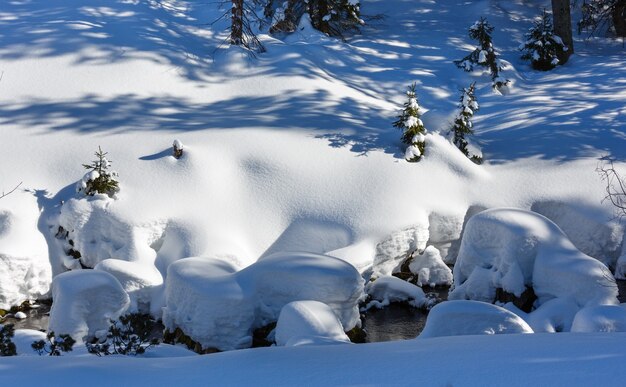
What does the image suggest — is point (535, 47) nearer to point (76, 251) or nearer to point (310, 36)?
point (310, 36)

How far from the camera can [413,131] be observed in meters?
14.3

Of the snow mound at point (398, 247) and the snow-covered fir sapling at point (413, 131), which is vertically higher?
the snow-covered fir sapling at point (413, 131)

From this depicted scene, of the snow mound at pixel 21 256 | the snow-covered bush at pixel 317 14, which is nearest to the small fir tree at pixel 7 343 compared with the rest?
the snow mound at pixel 21 256

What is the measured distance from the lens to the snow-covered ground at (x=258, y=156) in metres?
12.2

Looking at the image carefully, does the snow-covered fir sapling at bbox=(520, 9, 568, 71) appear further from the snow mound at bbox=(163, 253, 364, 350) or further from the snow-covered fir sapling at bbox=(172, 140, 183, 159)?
the snow mound at bbox=(163, 253, 364, 350)

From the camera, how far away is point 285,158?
13.8 meters

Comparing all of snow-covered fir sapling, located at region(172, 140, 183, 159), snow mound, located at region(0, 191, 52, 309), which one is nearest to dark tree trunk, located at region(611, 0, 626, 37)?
snow-covered fir sapling, located at region(172, 140, 183, 159)

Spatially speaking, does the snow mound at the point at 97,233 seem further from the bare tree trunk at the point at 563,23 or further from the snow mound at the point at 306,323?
the bare tree trunk at the point at 563,23

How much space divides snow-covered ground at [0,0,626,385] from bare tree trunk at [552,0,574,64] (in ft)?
4.81

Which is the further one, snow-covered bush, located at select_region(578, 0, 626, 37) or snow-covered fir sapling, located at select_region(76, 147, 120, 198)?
snow-covered bush, located at select_region(578, 0, 626, 37)

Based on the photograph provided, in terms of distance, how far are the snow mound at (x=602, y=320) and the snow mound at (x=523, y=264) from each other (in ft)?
9.55

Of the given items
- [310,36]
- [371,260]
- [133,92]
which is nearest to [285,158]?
[371,260]

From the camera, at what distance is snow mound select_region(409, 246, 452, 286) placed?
12625 millimetres

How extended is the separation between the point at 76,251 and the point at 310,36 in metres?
9.91
